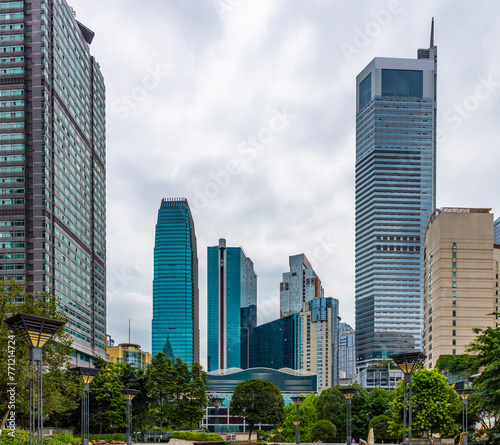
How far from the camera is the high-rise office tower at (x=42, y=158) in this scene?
79.4 metres

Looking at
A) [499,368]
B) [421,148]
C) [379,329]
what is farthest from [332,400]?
[421,148]

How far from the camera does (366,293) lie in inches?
7790

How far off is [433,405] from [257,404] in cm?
1858

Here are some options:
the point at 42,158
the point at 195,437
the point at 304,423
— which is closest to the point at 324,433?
the point at 304,423

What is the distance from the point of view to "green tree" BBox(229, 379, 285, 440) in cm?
5428

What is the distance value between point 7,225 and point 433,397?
6345cm

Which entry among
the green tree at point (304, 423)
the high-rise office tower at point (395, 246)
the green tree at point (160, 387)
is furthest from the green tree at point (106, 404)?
the high-rise office tower at point (395, 246)

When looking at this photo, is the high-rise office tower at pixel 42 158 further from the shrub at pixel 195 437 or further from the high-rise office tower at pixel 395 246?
the high-rise office tower at pixel 395 246

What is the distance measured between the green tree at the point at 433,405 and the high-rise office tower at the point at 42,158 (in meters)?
54.7

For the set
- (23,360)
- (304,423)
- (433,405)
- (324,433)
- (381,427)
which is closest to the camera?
(23,360)

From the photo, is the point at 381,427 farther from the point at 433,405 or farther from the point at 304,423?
the point at 304,423

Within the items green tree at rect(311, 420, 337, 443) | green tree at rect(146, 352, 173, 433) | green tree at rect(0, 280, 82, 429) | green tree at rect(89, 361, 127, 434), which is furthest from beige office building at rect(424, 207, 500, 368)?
green tree at rect(0, 280, 82, 429)

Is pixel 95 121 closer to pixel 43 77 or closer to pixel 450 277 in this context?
pixel 43 77

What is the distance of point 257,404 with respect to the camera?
54.6 m
